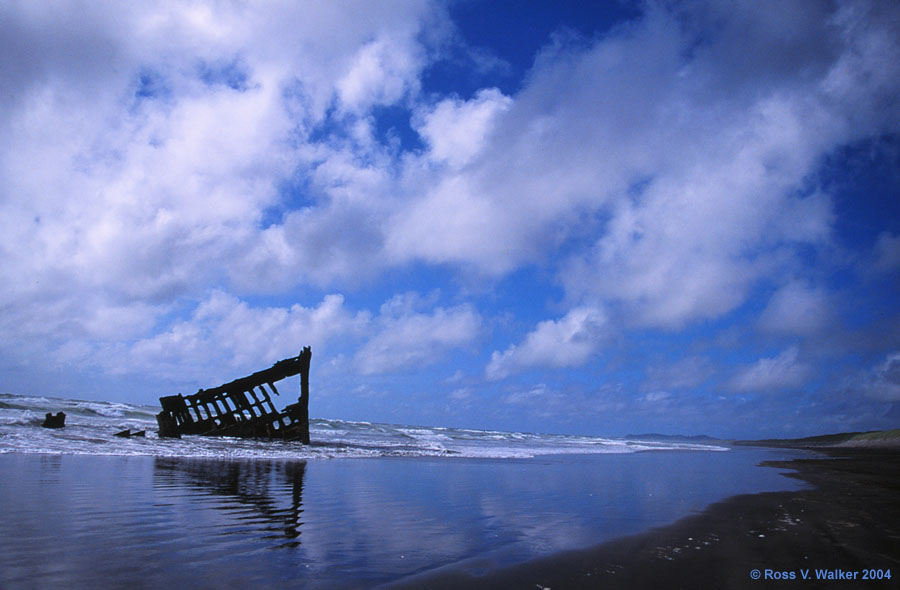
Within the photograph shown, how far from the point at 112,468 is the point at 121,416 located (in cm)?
3075

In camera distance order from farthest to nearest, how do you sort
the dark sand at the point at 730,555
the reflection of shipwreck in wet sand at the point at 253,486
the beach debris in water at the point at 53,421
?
the beach debris in water at the point at 53,421 → the reflection of shipwreck in wet sand at the point at 253,486 → the dark sand at the point at 730,555

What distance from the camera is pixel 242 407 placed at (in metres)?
20.9

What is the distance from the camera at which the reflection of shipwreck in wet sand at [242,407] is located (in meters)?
20.8

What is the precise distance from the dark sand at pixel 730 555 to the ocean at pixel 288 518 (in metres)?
0.32

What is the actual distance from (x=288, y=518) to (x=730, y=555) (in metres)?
4.55

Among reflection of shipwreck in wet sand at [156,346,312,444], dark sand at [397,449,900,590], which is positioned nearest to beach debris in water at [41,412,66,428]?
reflection of shipwreck in wet sand at [156,346,312,444]

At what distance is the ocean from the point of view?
3.84 metres

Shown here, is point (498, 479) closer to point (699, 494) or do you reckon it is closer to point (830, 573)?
point (699, 494)

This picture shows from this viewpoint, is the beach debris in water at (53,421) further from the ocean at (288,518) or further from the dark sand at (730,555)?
the dark sand at (730,555)

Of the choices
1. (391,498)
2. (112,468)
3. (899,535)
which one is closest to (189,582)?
(391,498)

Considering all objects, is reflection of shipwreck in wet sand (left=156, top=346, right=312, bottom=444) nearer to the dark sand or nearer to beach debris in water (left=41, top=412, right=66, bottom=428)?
beach debris in water (left=41, top=412, right=66, bottom=428)

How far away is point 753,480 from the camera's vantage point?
12742 mm

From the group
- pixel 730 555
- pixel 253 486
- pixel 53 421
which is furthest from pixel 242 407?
pixel 730 555

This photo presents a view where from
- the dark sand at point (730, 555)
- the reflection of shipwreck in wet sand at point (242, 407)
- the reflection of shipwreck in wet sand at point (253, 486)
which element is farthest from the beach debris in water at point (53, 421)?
the dark sand at point (730, 555)
